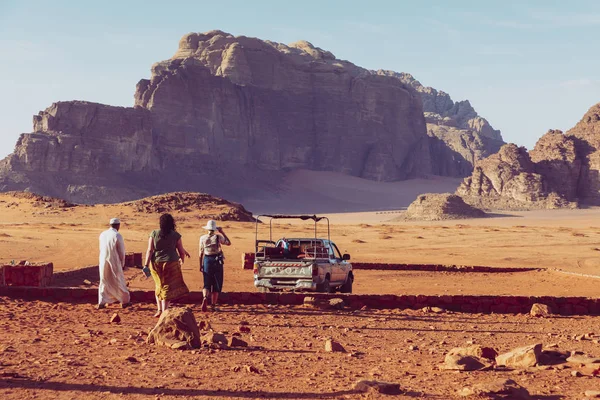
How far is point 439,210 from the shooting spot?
3275 inches

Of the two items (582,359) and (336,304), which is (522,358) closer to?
(582,359)

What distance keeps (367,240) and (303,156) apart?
111 m

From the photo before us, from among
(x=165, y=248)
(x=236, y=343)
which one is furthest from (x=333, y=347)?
(x=165, y=248)

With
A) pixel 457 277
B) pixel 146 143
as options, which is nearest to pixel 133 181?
pixel 146 143

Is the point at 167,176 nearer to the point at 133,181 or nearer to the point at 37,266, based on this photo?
the point at 133,181

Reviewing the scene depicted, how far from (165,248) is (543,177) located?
95294mm

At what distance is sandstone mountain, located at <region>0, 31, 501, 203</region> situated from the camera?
113375 mm

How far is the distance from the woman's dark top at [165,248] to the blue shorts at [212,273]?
1350 millimetres

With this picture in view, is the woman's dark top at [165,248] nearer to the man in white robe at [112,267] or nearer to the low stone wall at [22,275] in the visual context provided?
the man in white robe at [112,267]

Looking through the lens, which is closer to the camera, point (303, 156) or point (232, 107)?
point (232, 107)

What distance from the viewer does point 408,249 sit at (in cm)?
4100

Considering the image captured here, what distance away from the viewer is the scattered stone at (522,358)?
9.18 m

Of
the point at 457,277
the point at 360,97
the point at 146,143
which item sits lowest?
the point at 457,277

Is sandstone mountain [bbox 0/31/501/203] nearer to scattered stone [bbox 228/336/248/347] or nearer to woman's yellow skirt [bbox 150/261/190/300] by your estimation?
woman's yellow skirt [bbox 150/261/190/300]
